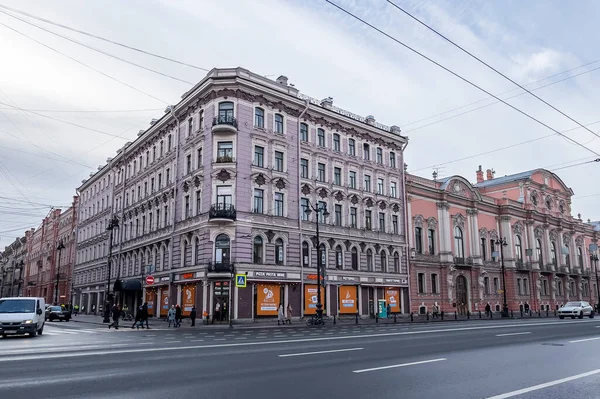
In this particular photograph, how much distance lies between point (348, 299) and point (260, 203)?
38.3 ft

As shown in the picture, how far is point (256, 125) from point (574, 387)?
31919 millimetres

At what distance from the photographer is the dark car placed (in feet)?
137

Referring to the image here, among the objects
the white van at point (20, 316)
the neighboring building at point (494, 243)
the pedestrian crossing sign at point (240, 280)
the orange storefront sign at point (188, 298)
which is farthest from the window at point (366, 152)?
the white van at point (20, 316)

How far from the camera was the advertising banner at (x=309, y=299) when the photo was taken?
38.4 m

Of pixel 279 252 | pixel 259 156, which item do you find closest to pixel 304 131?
pixel 259 156

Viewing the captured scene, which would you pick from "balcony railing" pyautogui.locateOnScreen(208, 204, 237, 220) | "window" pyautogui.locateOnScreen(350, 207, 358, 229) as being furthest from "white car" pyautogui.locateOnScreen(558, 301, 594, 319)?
"balcony railing" pyautogui.locateOnScreen(208, 204, 237, 220)

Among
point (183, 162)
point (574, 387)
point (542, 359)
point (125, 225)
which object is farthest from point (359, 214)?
point (574, 387)

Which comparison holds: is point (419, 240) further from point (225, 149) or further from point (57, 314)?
point (57, 314)

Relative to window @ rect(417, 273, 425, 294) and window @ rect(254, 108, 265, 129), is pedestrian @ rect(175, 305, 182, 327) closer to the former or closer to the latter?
window @ rect(254, 108, 265, 129)

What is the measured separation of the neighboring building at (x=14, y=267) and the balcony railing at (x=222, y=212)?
88505mm

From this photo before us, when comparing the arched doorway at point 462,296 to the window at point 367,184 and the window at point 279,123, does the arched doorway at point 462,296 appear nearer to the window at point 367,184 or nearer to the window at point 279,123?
the window at point 367,184

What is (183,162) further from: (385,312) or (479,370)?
(479,370)

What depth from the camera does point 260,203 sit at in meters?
37.4

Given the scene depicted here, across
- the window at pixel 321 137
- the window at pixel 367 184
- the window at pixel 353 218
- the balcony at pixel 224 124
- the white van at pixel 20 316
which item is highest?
the window at pixel 321 137
